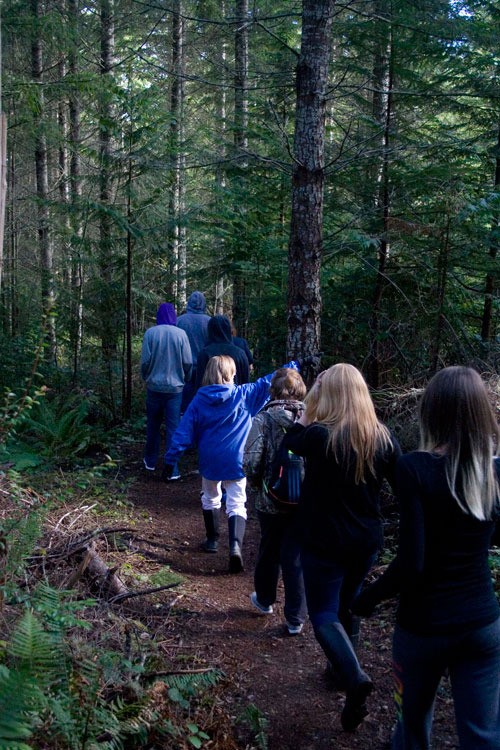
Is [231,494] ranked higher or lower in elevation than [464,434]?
lower

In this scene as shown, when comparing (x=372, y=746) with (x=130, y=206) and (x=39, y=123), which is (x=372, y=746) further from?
(x=39, y=123)

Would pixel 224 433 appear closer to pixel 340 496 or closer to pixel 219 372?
pixel 219 372

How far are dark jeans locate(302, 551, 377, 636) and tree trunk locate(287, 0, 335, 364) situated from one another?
3849 mm

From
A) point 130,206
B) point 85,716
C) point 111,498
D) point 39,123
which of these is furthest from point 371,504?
point 39,123

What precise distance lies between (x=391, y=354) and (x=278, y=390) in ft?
14.9

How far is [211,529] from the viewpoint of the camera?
22.2 ft

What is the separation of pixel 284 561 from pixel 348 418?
1.72 meters

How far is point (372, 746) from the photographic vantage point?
3.75 meters

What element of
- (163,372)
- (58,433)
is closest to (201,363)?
(163,372)

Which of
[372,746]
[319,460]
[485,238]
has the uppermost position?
[485,238]

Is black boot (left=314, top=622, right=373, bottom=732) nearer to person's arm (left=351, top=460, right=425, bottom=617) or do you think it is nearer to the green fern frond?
person's arm (left=351, top=460, right=425, bottom=617)

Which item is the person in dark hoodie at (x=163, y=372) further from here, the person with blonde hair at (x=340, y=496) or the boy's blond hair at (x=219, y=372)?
the person with blonde hair at (x=340, y=496)

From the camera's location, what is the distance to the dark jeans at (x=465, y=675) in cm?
261

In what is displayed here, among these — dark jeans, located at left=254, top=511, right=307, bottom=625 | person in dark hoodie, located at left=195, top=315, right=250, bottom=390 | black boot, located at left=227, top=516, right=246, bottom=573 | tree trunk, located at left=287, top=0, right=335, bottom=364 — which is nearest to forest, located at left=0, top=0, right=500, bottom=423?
tree trunk, located at left=287, top=0, right=335, bottom=364
